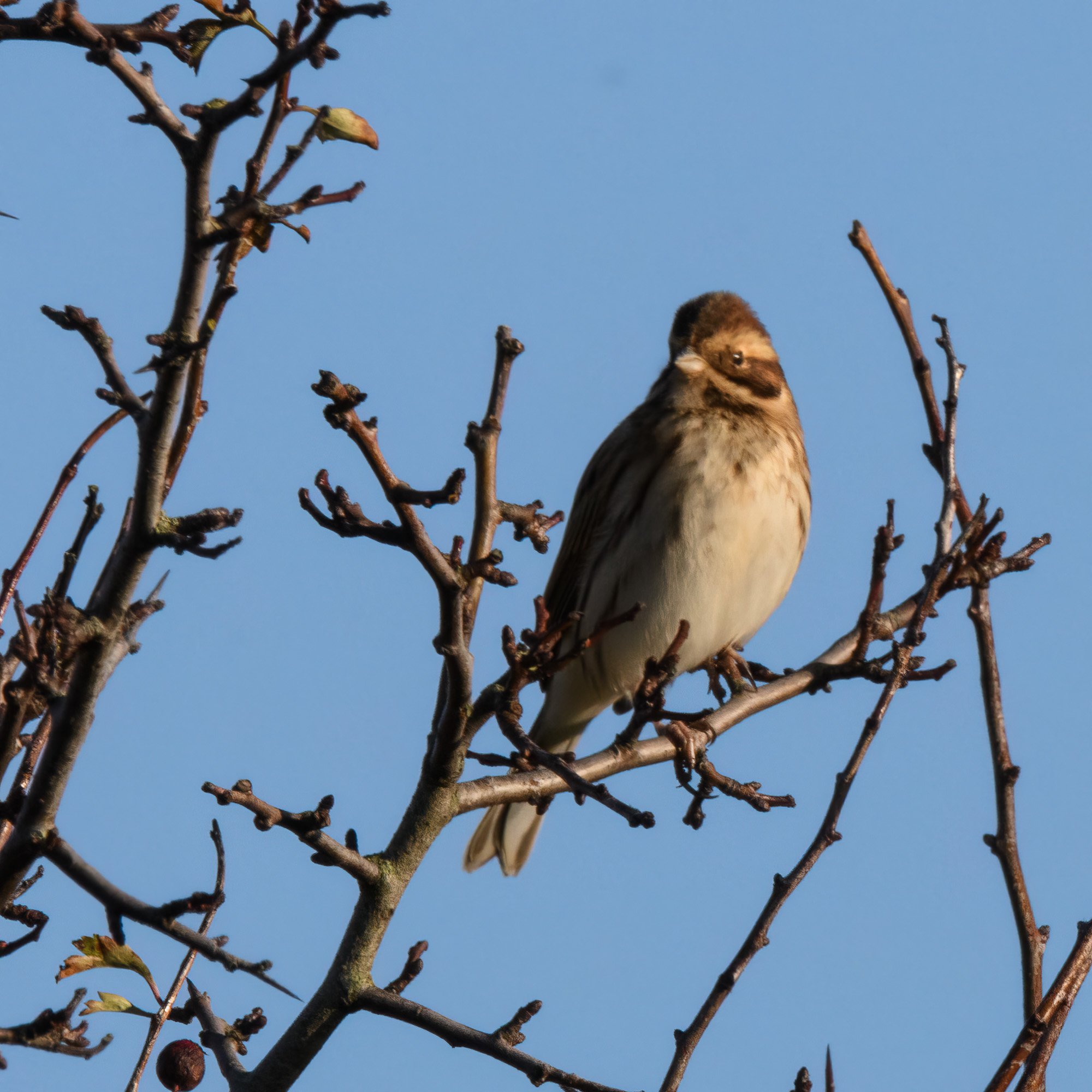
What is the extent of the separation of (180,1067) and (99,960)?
0.37 metres

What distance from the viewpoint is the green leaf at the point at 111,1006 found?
3.82m

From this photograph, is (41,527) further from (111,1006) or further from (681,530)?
(681,530)

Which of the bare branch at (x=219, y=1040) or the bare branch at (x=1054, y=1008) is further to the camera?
the bare branch at (x=219, y=1040)

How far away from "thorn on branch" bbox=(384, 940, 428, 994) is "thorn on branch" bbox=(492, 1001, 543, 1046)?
40 cm

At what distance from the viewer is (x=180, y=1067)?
3789 millimetres

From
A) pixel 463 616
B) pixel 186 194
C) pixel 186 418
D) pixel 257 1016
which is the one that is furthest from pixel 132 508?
pixel 257 1016

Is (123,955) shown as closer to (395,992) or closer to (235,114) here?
(395,992)

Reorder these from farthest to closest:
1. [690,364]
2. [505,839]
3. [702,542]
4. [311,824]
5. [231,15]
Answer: [690,364], [505,839], [702,542], [311,824], [231,15]

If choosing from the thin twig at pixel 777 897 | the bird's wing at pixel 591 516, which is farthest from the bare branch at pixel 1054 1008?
the bird's wing at pixel 591 516

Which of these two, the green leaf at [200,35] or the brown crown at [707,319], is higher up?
the brown crown at [707,319]

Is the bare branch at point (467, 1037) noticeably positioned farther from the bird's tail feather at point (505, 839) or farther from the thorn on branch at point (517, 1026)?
the bird's tail feather at point (505, 839)

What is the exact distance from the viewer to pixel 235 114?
286 centimetres

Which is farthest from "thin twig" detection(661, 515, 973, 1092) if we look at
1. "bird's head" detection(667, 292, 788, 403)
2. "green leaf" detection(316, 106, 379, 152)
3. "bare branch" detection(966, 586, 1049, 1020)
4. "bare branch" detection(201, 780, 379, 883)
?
"bird's head" detection(667, 292, 788, 403)

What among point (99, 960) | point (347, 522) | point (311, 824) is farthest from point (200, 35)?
point (99, 960)
